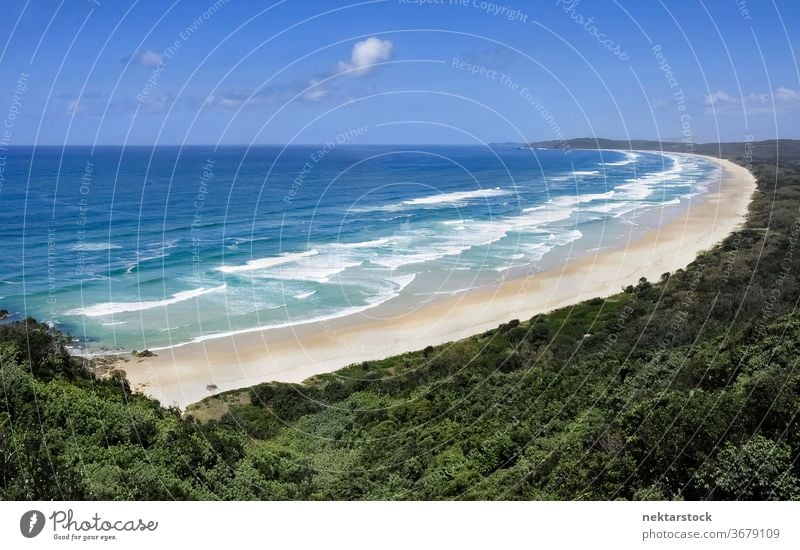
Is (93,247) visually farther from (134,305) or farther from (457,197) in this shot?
(457,197)

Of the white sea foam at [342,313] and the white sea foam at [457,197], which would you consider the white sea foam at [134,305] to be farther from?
the white sea foam at [457,197]

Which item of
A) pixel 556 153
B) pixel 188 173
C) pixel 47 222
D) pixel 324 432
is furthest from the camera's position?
pixel 556 153

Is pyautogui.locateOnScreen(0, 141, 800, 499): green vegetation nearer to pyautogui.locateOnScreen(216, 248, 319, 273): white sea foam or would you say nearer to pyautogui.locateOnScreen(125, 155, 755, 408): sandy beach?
pyautogui.locateOnScreen(125, 155, 755, 408): sandy beach

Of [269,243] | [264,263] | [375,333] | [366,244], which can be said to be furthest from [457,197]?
[375,333]
